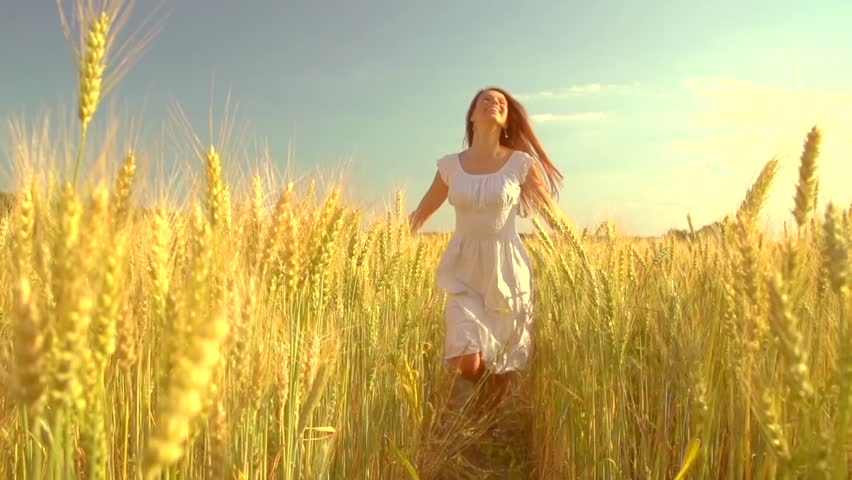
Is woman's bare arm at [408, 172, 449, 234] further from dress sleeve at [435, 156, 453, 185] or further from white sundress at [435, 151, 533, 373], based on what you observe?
white sundress at [435, 151, 533, 373]

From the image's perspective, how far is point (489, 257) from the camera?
3.69 metres

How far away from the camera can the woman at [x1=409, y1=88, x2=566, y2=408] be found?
11.4ft

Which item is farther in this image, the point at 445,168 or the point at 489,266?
the point at 445,168

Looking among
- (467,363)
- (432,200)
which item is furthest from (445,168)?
(467,363)

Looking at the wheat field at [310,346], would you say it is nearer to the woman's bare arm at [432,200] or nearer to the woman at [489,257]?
the woman at [489,257]

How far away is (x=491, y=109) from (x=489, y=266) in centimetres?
101

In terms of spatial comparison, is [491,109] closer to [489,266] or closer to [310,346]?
[489,266]

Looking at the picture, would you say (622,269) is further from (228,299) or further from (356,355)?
(228,299)

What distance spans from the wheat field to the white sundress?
85cm

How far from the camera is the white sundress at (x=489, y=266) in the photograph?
355cm

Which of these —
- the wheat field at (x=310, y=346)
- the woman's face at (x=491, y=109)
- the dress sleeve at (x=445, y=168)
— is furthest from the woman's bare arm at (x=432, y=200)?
the wheat field at (x=310, y=346)

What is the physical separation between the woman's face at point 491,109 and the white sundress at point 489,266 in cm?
28

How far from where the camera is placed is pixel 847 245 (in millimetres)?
1346

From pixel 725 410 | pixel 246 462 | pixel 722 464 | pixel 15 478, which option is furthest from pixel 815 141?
pixel 15 478
